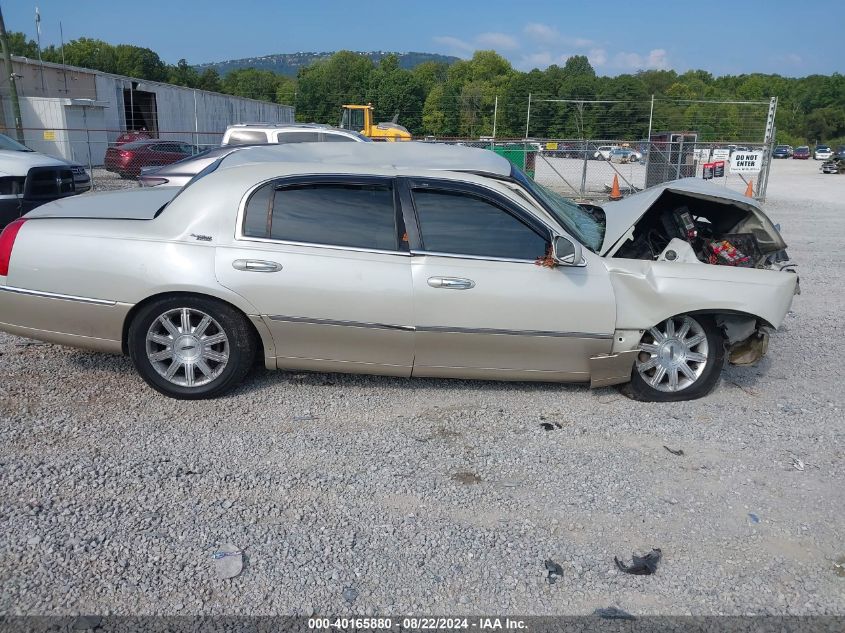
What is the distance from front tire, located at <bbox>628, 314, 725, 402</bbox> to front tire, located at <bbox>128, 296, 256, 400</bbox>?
263 cm

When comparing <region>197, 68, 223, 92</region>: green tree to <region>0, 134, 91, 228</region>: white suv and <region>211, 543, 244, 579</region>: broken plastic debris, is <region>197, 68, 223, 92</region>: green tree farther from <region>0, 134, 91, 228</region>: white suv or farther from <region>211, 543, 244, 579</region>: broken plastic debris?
<region>211, 543, 244, 579</region>: broken plastic debris

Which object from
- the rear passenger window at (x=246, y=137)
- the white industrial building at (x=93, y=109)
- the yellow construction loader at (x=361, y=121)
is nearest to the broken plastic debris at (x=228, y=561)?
the rear passenger window at (x=246, y=137)

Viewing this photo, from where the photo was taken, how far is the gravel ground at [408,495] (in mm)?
2979

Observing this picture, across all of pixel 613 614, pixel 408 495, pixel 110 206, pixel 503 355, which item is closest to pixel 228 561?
pixel 408 495

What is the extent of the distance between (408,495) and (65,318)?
8.53 ft

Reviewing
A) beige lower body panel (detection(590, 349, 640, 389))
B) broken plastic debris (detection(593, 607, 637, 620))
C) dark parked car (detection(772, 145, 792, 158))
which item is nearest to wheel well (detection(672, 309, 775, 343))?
beige lower body panel (detection(590, 349, 640, 389))

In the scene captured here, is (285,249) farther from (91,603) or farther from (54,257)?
(91,603)

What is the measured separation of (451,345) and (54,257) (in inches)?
103

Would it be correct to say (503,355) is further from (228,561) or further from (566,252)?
(228,561)

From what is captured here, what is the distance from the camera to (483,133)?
1672 inches

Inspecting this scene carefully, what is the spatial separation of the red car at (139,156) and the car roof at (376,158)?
59.4 feet

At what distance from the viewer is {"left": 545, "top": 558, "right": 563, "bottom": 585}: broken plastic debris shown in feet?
10.1

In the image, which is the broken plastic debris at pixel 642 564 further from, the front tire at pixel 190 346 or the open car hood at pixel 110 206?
the open car hood at pixel 110 206

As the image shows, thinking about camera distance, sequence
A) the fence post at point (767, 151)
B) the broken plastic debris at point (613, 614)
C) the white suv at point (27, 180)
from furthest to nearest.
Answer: the fence post at point (767, 151) → the white suv at point (27, 180) → the broken plastic debris at point (613, 614)
